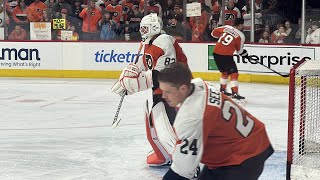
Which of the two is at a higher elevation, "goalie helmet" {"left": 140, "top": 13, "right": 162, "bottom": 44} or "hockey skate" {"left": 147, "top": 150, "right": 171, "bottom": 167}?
"goalie helmet" {"left": 140, "top": 13, "right": 162, "bottom": 44}

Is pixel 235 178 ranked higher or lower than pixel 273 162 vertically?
higher

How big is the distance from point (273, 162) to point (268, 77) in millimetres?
5958

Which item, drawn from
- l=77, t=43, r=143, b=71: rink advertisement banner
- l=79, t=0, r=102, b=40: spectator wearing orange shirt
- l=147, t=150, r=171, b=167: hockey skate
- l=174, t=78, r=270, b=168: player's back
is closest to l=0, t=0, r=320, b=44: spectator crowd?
l=79, t=0, r=102, b=40: spectator wearing orange shirt

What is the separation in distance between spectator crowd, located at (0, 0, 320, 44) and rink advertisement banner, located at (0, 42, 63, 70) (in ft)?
0.56

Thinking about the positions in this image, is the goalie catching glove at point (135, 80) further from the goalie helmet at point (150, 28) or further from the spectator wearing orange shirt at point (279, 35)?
the spectator wearing orange shirt at point (279, 35)

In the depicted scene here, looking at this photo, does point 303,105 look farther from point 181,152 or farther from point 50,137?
point 50,137

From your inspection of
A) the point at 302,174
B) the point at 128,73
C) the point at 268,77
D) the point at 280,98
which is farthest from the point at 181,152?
the point at 268,77

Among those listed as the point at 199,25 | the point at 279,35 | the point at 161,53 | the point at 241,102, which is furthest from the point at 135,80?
the point at 199,25

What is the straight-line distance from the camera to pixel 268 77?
11117mm

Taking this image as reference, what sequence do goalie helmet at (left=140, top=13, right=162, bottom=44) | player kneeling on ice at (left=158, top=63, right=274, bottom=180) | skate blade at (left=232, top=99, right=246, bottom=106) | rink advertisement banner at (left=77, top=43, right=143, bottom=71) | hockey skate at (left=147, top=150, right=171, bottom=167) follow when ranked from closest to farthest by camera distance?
player kneeling on ice at (left=158, top=63, right=274, bottom=180) < goalie helmet at (left=140, top=13, right=162, bottom=44) < hockey skate at (left=147, top=150, right=171, bottom=167) < skate blade at (left=232, top=99, right=246, bottom=106) < rink advertisement banner at (left=77, top=43, right=143, bottom=71)

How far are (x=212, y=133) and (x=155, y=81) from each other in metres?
2.21

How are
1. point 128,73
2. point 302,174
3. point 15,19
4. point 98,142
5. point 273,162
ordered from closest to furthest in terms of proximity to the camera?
point 302,174
point 128,73
point 273,162
point 98,142
point 15,19

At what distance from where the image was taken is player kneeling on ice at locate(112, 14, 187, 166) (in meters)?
4.77

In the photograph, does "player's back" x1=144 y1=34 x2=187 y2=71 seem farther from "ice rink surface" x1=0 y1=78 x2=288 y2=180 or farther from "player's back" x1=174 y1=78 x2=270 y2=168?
"player's back" x1=174 y1=78 x2=270 y2=168
